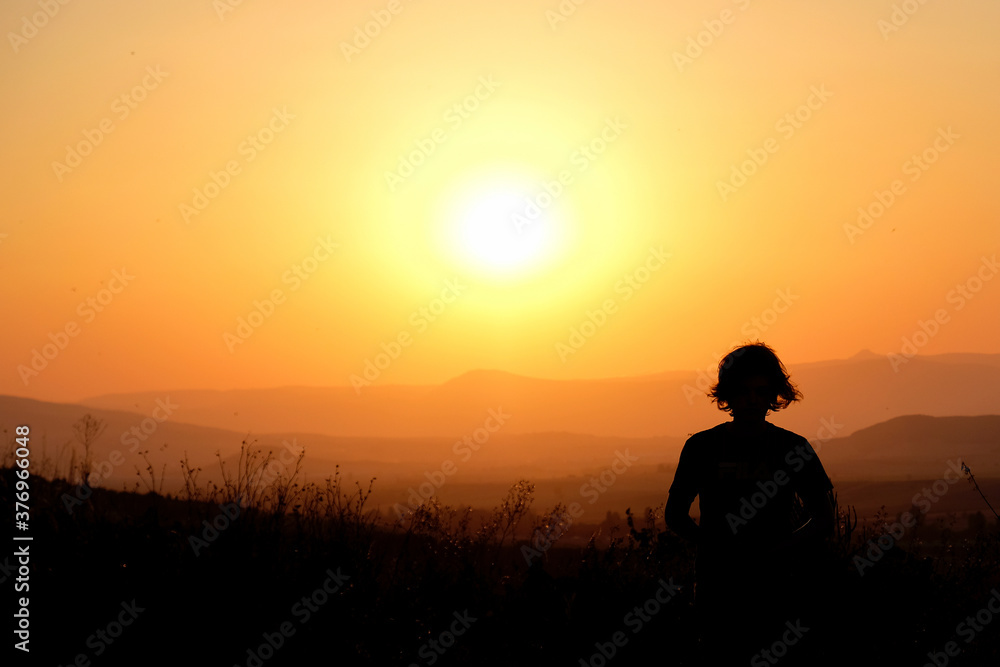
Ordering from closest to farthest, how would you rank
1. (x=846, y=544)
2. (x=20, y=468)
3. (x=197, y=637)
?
(x=197, y=637)
(x=846, y=544)
(x=20, y=468)

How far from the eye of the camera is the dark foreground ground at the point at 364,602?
5969 millimetres

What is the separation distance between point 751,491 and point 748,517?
12cm

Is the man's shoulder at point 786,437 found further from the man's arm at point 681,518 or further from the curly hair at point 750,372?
the man's arm at point 681,518

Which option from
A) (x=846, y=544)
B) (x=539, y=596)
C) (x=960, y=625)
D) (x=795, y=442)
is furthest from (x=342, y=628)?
(x=960, y=625)

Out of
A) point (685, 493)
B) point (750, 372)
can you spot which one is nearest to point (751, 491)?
point (685, 493)

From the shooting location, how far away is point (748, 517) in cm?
427

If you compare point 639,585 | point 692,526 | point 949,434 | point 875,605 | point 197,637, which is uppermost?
point 949,434

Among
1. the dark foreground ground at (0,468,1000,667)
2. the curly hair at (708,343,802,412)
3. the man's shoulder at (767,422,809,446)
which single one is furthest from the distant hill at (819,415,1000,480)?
the man's shoulder at (767,422,809,446)

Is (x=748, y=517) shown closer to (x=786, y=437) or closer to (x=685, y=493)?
(x=685, y=493)

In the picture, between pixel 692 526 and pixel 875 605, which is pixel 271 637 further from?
pixel 875 605

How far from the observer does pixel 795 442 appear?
14.2 ft

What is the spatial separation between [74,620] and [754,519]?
454 centimetres

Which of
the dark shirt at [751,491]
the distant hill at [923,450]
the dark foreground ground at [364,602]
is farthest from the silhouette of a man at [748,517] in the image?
the distant hill at [923,450]

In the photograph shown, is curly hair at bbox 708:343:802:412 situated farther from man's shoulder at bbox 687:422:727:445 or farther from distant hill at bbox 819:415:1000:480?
distant hill at bbox 819:415:1000:480
